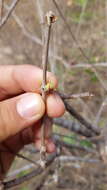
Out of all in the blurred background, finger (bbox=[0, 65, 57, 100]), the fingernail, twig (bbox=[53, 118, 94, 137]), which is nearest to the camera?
the fingernail

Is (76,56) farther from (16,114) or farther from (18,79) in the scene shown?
(16,114)

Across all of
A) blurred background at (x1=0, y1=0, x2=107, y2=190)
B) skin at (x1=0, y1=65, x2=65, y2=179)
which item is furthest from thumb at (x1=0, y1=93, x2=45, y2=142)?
blurred background at (x1=0, y1=0, x2=107, y2=190)

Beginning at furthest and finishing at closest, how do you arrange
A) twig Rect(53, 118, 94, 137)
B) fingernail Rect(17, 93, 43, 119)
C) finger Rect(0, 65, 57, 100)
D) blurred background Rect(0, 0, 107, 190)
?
blurred background Rect(0, 0, 107, 190), twig Rect(53, 118, 94, 137), finger Rect(0, 65, 57, 100), fingernail Rect(17, 93, 43, 119)

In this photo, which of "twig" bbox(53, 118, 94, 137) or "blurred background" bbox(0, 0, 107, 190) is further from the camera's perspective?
"blurred background" bbox(0, 0, 107, 190)

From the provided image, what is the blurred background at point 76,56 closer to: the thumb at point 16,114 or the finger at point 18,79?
the finger at point 18,79

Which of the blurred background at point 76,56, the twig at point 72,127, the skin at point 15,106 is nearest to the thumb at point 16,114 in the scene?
the skin at point 15,106

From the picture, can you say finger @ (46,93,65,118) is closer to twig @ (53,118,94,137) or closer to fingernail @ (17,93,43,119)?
fingernail @ (17,93,43,119)

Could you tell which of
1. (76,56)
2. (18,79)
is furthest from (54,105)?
(76,56)
